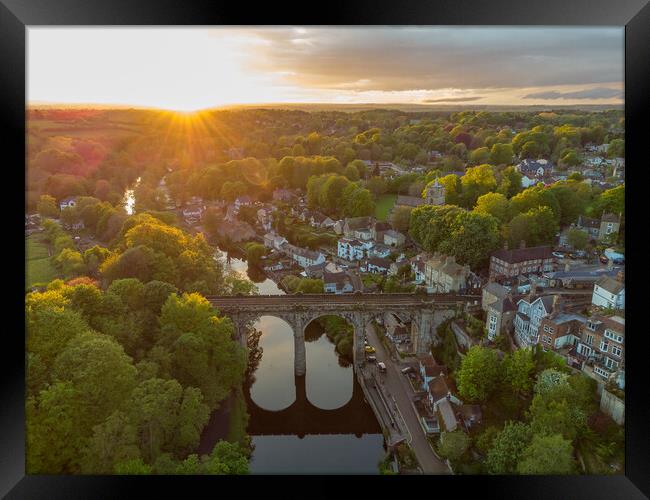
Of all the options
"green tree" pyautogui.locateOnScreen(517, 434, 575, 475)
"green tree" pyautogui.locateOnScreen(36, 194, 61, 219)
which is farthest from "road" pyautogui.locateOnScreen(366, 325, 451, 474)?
"green tree" pyautogui.locateOnScreen(36, 194, 61, 219)

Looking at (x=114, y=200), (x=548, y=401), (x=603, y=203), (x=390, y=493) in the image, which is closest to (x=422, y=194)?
(x=603, y=203)

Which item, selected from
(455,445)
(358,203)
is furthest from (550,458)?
(358,203)

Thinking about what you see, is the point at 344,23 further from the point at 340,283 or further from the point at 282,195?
the point at 282,195

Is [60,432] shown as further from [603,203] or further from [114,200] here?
[603,203]

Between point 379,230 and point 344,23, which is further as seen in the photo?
point 379,230

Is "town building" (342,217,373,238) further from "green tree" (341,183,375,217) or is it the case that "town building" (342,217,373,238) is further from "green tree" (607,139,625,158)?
"green tree" (607,139,625,158)
